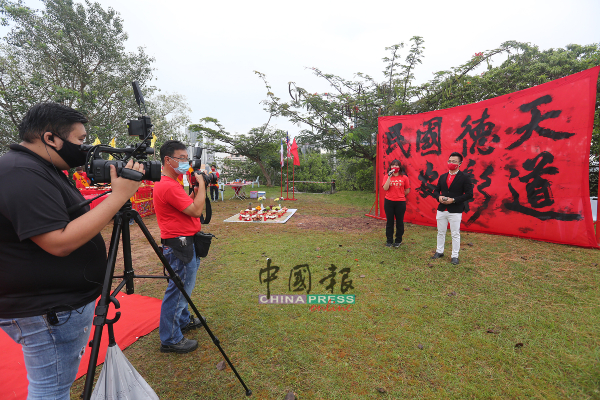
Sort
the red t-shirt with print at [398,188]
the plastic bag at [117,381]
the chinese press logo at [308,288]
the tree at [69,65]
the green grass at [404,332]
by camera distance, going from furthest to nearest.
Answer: the tree at [69,65]
the red t-shirt with print at [398,188]
the chinese press logo at [308,288]
the green grass at [404,332]
the plastic bag at [117,381]

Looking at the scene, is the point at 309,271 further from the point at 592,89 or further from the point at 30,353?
the point at 592,89

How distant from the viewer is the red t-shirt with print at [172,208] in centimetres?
233

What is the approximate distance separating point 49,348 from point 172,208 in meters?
1.34

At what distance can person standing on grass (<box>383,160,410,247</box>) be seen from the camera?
5.41 metres

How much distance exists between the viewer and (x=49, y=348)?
4.04 ft

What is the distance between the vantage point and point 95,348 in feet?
3.91

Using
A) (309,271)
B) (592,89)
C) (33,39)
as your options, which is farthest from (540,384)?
(33,39)

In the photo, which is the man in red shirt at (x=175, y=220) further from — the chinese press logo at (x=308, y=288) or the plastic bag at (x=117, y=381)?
the chinese press logo at (x=308, y=288)

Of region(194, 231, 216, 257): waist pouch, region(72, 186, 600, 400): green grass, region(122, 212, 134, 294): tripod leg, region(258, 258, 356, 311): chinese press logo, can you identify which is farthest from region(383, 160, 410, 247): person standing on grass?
region(122, 212, 134, 294): tripod leg

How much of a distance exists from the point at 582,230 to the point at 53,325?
290 inches

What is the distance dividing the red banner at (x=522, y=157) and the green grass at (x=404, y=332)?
0.73m

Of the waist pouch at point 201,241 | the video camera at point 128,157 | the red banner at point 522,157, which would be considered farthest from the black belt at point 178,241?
the red banner at point 522,157

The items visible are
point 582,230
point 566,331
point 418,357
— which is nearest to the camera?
point 418,357

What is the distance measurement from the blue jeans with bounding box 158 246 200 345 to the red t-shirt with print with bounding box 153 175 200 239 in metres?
0.20
